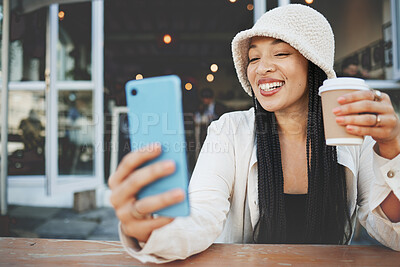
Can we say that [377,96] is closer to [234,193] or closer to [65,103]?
[234,193]

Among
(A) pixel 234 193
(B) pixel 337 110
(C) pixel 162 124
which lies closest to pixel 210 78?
(A) pixel 234 193

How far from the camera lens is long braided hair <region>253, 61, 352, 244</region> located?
1.32m

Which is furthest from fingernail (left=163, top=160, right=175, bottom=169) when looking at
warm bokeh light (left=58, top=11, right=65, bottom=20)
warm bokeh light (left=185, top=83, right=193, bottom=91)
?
warm bokeh light (left=185, top=83, right=193, bottom=91)

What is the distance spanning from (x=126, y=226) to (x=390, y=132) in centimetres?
73

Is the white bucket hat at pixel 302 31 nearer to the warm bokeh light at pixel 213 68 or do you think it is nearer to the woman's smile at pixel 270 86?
the woman's smile at pixel 270 86

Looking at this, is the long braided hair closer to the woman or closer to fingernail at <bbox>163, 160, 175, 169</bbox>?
the woman

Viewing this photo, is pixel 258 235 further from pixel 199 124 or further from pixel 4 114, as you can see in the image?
pixel 199 124

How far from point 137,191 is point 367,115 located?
62cm

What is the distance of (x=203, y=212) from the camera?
3.26ft

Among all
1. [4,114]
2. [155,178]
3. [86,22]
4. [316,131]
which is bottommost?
[155,178]

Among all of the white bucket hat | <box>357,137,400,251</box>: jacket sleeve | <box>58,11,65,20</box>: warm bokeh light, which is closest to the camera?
<box>357,137,400,251</box>: jacket sleeve

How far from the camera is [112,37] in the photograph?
24.7 ft

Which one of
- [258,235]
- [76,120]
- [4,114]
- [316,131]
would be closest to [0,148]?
[4,114]

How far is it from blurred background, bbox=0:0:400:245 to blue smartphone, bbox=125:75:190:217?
2.76m
